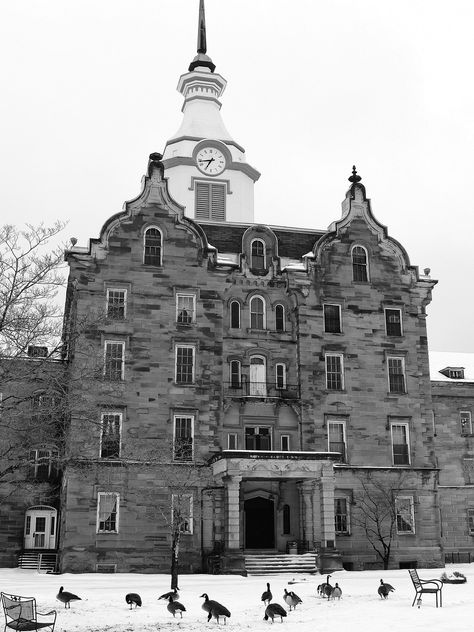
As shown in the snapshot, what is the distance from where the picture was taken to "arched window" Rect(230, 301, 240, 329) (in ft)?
155

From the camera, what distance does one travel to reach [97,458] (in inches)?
1650

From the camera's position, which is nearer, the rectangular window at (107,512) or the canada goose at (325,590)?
the canada goose at (325,590)

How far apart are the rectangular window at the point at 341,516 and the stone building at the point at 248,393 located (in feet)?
0.27

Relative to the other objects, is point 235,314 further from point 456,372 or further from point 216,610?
point 216,610

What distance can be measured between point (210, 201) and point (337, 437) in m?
24.8

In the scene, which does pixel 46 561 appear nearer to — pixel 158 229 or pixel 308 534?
pixel 308 534

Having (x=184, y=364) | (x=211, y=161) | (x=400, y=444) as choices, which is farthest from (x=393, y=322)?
(x=211, y=161)

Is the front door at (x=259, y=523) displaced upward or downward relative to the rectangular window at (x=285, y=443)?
A: downward

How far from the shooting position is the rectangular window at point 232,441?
149ft

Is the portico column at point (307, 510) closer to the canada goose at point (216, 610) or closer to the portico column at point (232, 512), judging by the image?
the portico column at point (232, 512)

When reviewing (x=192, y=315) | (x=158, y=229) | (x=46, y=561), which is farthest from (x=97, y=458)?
(x=158, y=229)

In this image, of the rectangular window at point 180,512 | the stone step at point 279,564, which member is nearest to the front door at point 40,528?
the rectangular window at point 180,512

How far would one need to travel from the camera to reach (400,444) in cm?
4691

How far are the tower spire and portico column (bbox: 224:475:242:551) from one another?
43140 mm
